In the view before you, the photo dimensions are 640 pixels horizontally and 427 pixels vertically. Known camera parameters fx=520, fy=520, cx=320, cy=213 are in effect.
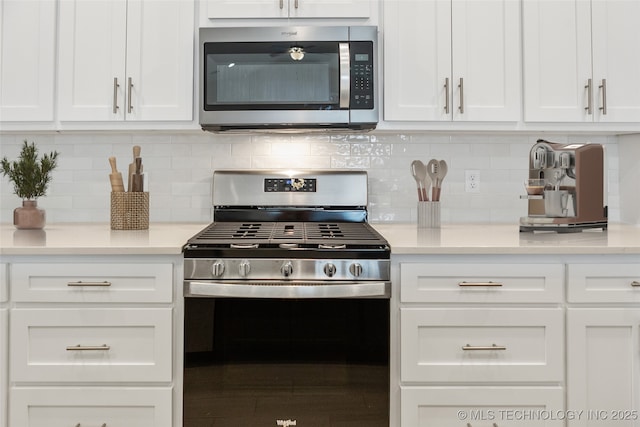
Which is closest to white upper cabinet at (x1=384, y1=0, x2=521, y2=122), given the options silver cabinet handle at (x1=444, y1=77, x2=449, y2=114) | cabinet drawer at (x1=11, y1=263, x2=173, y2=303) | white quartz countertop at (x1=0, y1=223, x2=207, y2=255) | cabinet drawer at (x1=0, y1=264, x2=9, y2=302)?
silver cabinet handle at (x1=444, y1=77, x2=449, y2=114)

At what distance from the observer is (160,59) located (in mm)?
2188

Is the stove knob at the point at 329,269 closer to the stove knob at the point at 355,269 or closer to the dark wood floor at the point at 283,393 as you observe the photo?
the stove knob at the point at 355,269

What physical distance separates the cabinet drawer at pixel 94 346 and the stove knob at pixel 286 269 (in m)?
0.40

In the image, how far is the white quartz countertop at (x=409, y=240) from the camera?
1.68m

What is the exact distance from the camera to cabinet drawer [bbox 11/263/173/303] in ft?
5.54

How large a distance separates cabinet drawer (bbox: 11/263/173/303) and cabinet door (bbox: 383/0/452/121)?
3.73 feet

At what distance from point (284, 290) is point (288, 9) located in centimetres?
122

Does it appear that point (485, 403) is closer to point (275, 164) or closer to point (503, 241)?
point (503, 241)

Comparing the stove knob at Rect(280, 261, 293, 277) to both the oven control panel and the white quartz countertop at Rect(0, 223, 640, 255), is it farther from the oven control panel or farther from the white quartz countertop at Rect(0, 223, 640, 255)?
the oven control panel

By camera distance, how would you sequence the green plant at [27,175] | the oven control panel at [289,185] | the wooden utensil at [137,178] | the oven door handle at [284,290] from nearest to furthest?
the oven door handle at [284,290] < the green plant at [27,175] < the wooden utensil at [137,178] < the oven control panel at [289,185]

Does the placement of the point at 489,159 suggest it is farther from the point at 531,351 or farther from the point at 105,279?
the point at 105,279

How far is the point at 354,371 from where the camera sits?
5.53 ft

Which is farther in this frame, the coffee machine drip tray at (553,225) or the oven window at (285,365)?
the coffee machine drip tray at (553,225)

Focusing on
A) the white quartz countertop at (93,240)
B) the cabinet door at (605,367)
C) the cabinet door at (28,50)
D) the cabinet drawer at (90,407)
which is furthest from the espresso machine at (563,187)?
the cabinet door at (28,50)
